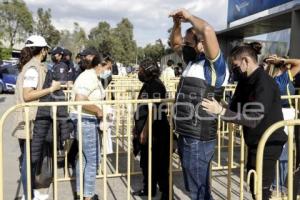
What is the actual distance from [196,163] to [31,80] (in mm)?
1844

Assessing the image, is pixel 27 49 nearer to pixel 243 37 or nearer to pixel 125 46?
pixel 243 37

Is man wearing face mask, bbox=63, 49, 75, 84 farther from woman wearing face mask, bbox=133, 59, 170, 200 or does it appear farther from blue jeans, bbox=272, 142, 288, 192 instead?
blue jeans, bbox=272, 142, 288, 192

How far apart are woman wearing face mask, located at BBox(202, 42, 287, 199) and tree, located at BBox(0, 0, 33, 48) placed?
56.4m

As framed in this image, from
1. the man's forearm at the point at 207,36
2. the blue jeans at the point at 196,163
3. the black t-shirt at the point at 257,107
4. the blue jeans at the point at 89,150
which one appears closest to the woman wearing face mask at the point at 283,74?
the black t-shirt at the point at 257,107

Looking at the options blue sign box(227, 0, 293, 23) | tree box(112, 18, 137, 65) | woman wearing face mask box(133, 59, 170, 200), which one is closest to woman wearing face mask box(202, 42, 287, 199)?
woman wearing face mask box(133, 59, 170, 200)

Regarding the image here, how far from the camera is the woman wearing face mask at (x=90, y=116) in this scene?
4352 millimetres

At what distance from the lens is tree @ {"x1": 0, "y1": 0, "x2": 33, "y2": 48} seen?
55.8m

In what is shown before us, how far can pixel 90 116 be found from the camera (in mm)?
4398

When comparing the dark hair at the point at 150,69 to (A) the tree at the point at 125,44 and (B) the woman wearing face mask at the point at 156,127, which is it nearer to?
(B) the woman wearing face mask at the point at 156,127

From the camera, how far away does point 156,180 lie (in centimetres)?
509

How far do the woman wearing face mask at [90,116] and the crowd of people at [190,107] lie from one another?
10 mm

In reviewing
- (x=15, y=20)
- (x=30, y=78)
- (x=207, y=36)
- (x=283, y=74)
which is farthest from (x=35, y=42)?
(x=15, y=20)

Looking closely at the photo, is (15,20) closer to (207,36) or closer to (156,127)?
(156,127)

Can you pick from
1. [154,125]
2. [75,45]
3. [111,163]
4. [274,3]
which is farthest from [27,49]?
[75,45]
